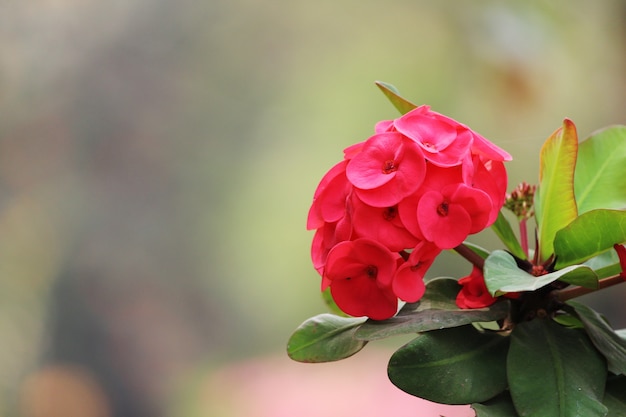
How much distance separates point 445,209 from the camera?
23.9 inches

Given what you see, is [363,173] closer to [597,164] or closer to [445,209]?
[445,209]

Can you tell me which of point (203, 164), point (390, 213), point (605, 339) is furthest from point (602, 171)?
point (203, 164)

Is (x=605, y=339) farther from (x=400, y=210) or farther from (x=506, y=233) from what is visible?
(x=400, y=210)

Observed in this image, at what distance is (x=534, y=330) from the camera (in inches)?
26.3

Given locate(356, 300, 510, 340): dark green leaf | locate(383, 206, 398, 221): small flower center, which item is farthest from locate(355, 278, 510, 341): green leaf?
locate(383, 206, 398, 221): small flower center

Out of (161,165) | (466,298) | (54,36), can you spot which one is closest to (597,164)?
(466,298)

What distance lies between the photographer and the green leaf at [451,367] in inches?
24.4

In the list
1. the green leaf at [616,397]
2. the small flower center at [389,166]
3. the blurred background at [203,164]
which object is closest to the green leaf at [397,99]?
the small flower center at [389,166]

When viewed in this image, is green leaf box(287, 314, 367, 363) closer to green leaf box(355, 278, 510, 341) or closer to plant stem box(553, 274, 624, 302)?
green leaf box(355, 278, 510, 341)

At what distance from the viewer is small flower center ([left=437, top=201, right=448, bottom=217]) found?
600 mm

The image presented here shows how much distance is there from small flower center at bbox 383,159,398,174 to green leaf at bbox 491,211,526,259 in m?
0.19

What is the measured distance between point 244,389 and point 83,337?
0.37m

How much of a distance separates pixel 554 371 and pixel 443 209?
0.63ft

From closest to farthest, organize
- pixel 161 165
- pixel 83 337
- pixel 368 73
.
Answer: pixel 83 337 → pixel 161 165 → pixel 368 73
